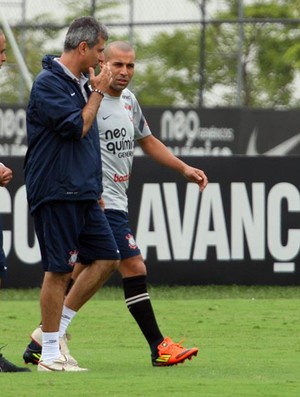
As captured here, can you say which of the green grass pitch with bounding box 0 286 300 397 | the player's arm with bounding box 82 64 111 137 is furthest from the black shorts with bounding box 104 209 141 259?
the player's arm with bounding box 82 64 111 137

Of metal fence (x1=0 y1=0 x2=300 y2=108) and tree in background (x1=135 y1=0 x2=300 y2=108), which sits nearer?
metal fence (x1=0 y1=0 x2=300 y2=108)

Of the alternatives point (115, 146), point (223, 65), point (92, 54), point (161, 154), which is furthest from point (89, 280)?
point (223, 65)

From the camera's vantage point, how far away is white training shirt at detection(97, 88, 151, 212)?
9.70 metres

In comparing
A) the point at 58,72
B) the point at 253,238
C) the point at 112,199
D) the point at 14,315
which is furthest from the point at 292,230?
the point at 58,72

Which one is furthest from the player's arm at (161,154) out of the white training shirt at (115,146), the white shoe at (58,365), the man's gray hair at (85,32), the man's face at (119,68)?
the white shoe at (58,365)

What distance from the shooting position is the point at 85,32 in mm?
8711

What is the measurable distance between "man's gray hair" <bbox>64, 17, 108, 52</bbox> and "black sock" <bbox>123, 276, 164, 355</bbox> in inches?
67.9

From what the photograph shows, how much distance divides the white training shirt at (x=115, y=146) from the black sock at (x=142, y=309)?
0.51 metres

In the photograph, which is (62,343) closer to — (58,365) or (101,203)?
(58,365)

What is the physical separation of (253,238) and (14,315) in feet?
11.3

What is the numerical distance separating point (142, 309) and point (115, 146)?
1094 mm

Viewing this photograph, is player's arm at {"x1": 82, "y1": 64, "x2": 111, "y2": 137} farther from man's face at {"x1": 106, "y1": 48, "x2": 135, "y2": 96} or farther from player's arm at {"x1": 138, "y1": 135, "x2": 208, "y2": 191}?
player's arm at {"x1": 138, "y1": 135, "x2": 208, "y2": 191}

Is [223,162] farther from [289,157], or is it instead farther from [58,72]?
[58,72]

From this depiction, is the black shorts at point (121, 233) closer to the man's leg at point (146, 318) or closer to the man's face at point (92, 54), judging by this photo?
the man's leg at point (146, 318)
